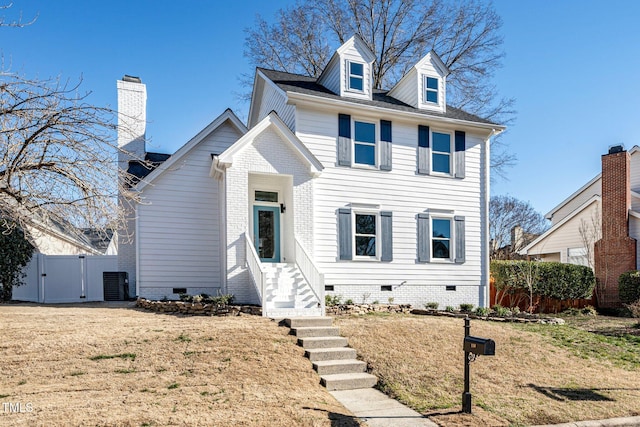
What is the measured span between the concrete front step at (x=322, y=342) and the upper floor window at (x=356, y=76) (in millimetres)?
8919

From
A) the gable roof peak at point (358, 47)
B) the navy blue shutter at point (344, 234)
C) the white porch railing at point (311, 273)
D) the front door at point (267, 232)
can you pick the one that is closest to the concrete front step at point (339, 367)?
the white porch railing at point (311, 273)

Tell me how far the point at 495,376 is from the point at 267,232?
7521mm

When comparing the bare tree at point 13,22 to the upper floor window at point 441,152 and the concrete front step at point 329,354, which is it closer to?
the concrete front step at point 329,354

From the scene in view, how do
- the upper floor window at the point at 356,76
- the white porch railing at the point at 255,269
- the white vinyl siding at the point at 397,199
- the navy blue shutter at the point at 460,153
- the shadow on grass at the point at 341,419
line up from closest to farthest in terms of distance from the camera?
the shadow on grass at the point at 341,419 < the white porch railing at the point at 255,269 < the white vinyl siding at the point at 397,199 < the upper floor window at the point at 356,76 < the navy blue shutter at the point at 460,153

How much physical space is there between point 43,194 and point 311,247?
6.78 m

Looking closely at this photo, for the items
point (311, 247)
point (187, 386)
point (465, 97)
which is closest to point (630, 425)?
point (187, 386)

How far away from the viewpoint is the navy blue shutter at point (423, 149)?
1459 centimetres

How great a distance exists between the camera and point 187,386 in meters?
5.99

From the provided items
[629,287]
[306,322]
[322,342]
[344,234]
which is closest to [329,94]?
[344,234]

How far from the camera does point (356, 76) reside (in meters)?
14.6

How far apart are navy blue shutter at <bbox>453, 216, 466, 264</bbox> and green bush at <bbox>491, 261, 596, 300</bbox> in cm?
287

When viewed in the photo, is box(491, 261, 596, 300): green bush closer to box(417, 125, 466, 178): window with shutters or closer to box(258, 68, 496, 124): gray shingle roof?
box(417, 125, 466, 178): window with shutters

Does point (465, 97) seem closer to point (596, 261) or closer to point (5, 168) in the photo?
point (596, 261)

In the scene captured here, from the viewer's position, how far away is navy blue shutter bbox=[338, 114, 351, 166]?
44.5 feet
